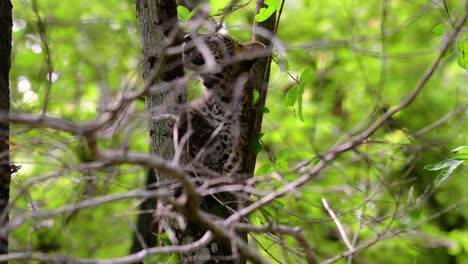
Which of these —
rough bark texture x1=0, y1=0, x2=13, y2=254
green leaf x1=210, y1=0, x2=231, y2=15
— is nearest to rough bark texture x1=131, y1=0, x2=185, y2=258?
green leaf x1=210, y1=0, x2=231, y2=15

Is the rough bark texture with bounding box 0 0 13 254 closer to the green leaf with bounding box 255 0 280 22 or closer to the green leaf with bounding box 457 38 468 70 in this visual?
the green leaf with bounding box 255 0 280 22

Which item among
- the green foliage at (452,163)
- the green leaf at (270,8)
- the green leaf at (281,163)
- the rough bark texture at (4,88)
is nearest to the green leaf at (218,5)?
the green leaf at (270,8)

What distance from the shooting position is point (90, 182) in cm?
255

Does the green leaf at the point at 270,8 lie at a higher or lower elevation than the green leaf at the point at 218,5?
lower

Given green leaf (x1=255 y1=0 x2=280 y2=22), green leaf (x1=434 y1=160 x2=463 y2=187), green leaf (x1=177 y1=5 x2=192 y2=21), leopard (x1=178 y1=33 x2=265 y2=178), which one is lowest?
green leaf (x1=434 y1=160 x2=463 y2=187)

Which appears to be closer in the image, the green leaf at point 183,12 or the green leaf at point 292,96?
the green leaf at point 292,96

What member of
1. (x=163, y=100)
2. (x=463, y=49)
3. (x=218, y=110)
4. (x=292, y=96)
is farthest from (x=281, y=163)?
(x=463, y=49)

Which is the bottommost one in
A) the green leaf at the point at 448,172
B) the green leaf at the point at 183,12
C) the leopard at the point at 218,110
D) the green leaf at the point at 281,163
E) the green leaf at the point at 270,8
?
the green leaf at the point at 448,172

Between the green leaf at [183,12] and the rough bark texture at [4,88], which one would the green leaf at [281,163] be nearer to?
the green leaf at [183,12]

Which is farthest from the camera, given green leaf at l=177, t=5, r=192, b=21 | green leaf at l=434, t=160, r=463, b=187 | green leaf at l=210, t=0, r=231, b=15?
green leaf at l=177, t=5, r=192, b=21

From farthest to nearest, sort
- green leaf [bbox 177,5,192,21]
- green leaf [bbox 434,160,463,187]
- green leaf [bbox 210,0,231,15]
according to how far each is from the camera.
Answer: green leaf [bbox 177,5,192,21] → green leaf [bbox 210,0,231,15] → green leaf [bbox 434,160,463,187]

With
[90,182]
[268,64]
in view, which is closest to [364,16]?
[268,64]

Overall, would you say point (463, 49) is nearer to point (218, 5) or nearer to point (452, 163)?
point (452, 163)

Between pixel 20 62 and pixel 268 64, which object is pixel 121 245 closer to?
pixel 20 62
